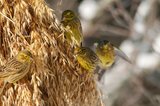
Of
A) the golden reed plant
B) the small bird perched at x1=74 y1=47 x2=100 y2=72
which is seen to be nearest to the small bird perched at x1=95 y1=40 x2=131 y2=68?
the small bird perched at x1=74 y1=47 x2=100 y2=72

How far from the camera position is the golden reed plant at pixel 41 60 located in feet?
13.9

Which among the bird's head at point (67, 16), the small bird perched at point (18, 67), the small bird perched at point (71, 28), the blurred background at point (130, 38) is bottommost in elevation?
the blurred background at point (130, 38)

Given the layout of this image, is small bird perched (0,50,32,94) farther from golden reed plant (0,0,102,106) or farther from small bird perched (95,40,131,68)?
small bird perched (95,40,131,68)

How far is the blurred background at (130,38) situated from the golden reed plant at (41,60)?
4769 millimetres

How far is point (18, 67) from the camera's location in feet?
13.9

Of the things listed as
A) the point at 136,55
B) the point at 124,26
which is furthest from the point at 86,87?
the point at 124,26

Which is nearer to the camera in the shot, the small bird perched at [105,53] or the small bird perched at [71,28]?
the small bird perched at [71,28]

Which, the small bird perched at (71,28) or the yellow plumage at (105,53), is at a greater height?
the small bird perched at (71,28)

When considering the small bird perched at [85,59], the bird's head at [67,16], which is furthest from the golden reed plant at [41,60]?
the bird's head at [67,16]

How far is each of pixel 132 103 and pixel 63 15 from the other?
5830mm

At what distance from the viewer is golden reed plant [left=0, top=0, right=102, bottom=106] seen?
167 inches

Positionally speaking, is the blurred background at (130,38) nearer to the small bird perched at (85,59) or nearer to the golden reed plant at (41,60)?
the small bird perched at (85,59)

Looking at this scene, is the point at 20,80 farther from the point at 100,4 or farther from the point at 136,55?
the point at 100,4

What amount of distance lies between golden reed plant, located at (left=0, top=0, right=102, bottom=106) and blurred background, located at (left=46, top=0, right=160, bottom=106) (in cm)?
477
